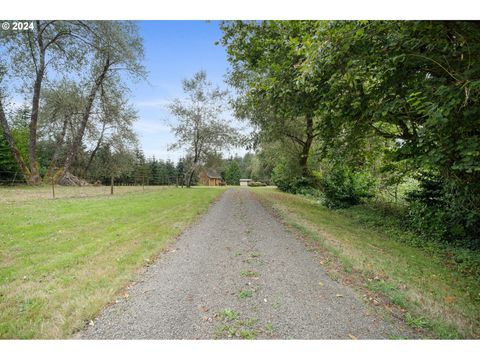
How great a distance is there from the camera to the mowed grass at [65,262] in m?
2.30

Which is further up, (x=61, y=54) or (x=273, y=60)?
(x=61, y=54)

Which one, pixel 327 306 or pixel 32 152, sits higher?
pixel 32 152

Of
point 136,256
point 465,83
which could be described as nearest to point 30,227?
point 136,256

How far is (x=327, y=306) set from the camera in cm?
266

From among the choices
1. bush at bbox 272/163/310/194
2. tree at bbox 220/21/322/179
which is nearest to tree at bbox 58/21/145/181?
tree at bbox 220/21/322/179

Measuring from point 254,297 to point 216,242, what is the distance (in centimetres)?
233

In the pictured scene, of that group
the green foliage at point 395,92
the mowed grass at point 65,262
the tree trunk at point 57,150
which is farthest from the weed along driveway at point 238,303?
the tree trunk at point 57,150

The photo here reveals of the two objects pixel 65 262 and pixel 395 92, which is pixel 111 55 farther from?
pixel 395 92

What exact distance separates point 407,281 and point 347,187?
834cm

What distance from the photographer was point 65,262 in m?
3.56

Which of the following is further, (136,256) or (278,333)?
(136,256)

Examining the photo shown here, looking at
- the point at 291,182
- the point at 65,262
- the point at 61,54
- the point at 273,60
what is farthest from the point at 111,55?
the point at 291,182
